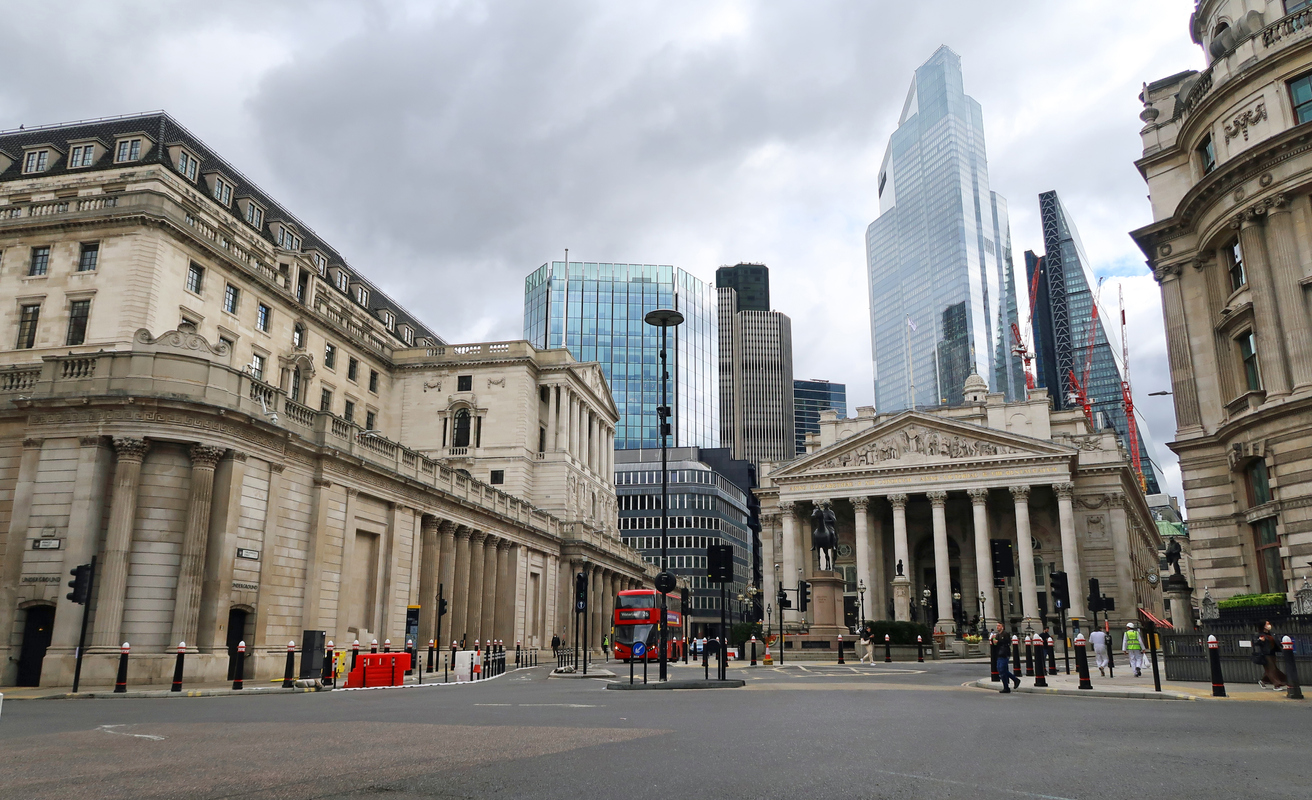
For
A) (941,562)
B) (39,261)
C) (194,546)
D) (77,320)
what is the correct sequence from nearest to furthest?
(194,546) → (77,320) → (39,261) → (941,562)

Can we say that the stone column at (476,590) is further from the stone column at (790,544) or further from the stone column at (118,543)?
the stone column at (790,544)

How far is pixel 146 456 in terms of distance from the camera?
27.3 m

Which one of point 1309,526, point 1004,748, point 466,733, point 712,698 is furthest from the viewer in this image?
point 1309,526

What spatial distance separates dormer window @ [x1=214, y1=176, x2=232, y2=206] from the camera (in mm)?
50719

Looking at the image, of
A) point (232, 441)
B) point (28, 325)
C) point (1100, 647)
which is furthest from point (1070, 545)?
point (28, 325)

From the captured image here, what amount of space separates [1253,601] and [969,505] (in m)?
54.5

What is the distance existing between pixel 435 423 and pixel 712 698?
169ft

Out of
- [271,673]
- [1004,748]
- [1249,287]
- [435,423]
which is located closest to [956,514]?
[435,423]

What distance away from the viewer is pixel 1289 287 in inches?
1160

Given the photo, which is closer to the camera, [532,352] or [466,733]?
[466,733]

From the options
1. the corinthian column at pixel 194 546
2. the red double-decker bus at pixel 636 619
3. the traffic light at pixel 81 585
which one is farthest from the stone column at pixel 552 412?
the traffic light at pixel 81 585

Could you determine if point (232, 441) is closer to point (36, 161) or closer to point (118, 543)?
point (118, 543)

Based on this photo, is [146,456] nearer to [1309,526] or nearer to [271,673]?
[271,673]

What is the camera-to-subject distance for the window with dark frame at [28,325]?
41625 millimetres
